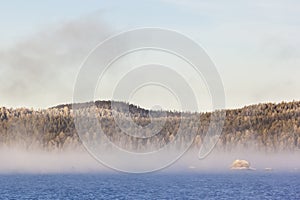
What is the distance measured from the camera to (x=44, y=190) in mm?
144625

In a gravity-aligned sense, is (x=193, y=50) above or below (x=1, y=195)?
above

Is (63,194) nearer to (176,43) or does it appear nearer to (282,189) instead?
(176,43)

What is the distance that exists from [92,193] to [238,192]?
29.6 m

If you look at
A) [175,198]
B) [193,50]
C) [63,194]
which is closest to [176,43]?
[193,50]

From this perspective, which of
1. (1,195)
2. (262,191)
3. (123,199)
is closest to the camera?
(123,199)

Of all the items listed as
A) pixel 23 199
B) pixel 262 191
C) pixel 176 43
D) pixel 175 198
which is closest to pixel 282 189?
pixel 262 191

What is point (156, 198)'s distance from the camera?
398 ft

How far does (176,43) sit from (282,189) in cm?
4341

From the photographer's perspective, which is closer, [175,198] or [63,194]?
[175,198]

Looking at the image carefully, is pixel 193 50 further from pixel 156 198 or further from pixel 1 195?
pixel 1 195

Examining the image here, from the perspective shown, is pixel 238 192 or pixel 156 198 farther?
pixel 238 192

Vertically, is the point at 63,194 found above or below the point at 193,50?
below

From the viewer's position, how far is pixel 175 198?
121188 millimetres

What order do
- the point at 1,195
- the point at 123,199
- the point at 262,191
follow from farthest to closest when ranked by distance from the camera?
the point at 262,191
the point at 1,195
the point at 123,199
